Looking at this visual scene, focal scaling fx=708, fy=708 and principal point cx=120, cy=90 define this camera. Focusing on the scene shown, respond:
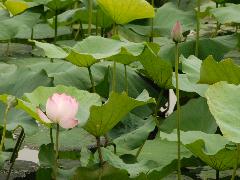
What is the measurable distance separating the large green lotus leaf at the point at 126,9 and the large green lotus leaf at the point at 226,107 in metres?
0.59

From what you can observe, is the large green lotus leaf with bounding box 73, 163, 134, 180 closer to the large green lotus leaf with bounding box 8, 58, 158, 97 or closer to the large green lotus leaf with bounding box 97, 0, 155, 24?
the large green lotus leaf with bounding box 8, 58, 158, 97

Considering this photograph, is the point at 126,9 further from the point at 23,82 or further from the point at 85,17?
the point at 85,17

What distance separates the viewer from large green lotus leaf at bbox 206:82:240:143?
121 centimetres

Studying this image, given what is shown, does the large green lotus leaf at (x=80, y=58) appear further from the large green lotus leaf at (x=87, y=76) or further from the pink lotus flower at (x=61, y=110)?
the pink lotus flower at (x=61, y=110)

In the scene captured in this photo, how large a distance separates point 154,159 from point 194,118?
0.14 meters

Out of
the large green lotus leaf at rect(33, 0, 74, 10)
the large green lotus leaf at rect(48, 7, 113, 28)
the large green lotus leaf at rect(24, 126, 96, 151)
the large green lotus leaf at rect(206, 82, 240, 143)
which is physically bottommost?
the large green lotus leaf at rect(24, 126, 96, 151)

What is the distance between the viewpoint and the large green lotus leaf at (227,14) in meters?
2.07

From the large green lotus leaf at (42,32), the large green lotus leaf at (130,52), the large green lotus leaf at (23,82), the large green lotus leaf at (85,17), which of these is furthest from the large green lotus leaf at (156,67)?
the large green lotus leaf at (42,32)

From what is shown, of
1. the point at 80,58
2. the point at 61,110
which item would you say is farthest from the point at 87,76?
the point at 61,110

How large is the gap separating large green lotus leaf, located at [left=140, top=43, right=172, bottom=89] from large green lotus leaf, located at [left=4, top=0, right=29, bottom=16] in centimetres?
67

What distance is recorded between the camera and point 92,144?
1.75 meters

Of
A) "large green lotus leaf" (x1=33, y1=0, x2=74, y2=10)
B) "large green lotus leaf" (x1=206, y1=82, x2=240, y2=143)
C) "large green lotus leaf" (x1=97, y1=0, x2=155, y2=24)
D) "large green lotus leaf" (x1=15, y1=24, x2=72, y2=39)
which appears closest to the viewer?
"large green lotus leaf" (x1=206, y1=82, x2=240, y2=143)

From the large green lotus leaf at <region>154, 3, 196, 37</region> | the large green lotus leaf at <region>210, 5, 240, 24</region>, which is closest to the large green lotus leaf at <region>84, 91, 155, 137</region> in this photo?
the large green lotus leaf at <region>210, 5, 240, 24</region>

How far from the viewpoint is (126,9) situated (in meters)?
1.89
